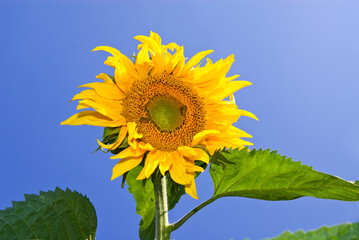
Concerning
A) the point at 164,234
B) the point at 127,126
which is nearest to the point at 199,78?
the point at 127,126

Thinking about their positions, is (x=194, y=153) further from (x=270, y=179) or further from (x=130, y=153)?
(x=270, y=179)

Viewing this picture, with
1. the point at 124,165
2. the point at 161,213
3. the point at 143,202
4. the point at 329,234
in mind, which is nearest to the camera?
the point at 329,234

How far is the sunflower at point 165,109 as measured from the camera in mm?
2895

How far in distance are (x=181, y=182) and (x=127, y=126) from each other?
1.67ft

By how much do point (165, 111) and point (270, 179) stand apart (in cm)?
87

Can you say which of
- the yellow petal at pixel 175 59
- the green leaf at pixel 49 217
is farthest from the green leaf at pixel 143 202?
the yellow petal at pixel 175 59

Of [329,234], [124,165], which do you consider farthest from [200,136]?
[329,234]

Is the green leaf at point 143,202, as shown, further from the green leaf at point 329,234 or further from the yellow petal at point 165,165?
the green leaf at point 329,234

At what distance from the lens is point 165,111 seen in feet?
10.3

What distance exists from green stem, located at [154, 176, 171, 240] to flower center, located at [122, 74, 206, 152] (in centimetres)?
26

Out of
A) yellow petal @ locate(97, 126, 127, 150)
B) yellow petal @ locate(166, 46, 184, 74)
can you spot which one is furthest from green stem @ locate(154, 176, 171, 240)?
yellow petal @ locate(166, 46, 184, 74)

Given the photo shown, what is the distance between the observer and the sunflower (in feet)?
9.50

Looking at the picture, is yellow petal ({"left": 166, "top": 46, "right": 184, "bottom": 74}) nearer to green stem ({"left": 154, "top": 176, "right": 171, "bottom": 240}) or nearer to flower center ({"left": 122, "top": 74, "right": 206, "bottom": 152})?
flower center ({"left": 122, "top": 74, "right": 206, "bottom": 152})

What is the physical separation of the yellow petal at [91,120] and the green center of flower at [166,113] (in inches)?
10.7
